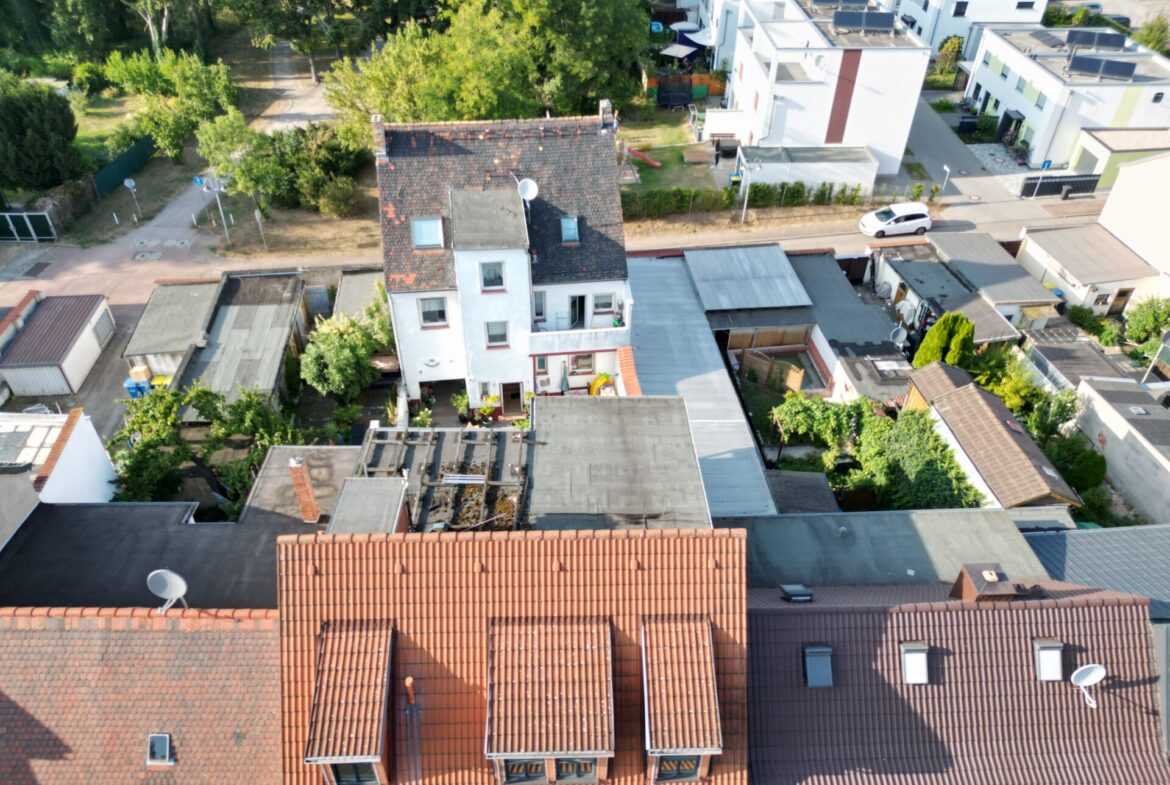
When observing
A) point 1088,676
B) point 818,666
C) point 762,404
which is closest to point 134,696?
point 818,666

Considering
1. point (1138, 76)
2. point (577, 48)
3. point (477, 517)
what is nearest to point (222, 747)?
point (477, 517)

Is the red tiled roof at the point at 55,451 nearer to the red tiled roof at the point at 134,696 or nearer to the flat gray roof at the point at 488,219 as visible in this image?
the red tiled roof at the point at 134,696

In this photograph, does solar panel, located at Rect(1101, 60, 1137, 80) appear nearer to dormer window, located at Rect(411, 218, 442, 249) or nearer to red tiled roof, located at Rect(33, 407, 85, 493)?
dormer window, located at Rect(411, 218, 442, 249)

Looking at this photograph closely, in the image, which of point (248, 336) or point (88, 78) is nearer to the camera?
point (248, 336)

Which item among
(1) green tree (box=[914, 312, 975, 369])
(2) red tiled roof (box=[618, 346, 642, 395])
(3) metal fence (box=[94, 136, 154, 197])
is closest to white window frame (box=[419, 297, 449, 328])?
(2) red tiled roof (box=[618, 346, 642, 395])

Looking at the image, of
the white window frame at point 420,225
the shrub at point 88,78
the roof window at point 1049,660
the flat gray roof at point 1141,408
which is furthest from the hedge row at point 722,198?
the shrub at point 88,78

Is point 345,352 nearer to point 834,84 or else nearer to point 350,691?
point 350,691
